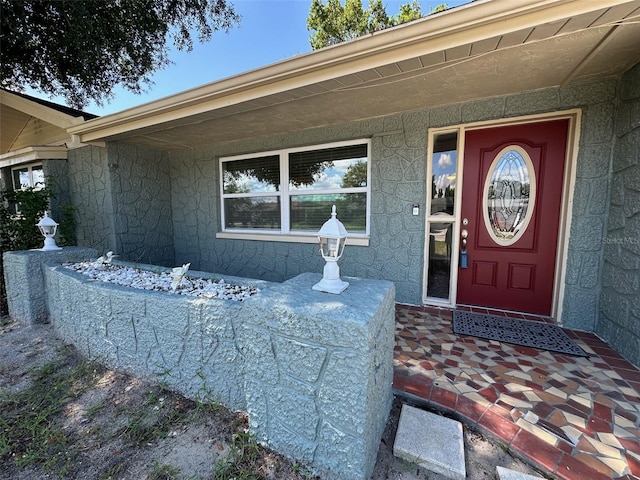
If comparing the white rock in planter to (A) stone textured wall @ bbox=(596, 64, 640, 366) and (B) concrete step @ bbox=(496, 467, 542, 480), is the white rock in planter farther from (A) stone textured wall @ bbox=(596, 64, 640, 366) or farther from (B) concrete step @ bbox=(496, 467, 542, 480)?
(A) stone textured wall @ bbox=(596, 64, 640, 366)

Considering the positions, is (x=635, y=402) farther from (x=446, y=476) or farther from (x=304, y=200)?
(x=304, y=200)

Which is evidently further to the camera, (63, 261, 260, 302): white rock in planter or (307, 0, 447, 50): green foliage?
(307, 0, 447, 50): green foliage

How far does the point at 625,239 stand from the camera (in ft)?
7.29

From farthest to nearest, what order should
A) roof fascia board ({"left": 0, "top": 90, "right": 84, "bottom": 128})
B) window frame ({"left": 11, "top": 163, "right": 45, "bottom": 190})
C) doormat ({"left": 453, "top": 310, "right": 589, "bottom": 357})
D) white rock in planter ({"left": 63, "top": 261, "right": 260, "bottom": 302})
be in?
A: window frame ({"left": 11, "top": 163, "right": 45, "bottom": 190}) < roof fascia board ({"left": 0, "top": 90, "right": 84, "bottom": 128}) < doormat ({"left": 453, "top": 310, "right": 589, "bottom": 357}) < white rock in planter ({"left": 63, "top": 261, "right": 260, "bottom": 302})

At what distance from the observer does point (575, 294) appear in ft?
8.66

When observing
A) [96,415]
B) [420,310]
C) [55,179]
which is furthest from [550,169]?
[55,179]

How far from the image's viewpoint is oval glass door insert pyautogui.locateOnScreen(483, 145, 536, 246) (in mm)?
2875

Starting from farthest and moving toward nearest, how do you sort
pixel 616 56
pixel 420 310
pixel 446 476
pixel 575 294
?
1. pixel 420 310
2. pixel 575 294
3. pixel 616 56
4. pixel 446 476

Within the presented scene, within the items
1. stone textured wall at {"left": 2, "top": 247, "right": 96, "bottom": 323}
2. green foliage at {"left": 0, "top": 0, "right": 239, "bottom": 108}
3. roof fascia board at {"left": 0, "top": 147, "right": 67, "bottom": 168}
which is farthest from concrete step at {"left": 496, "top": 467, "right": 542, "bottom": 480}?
green foliage at {"left": 0, "top": 0, "right": 239, "bottom": 108}

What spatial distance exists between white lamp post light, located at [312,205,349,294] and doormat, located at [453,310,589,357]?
5.76ft

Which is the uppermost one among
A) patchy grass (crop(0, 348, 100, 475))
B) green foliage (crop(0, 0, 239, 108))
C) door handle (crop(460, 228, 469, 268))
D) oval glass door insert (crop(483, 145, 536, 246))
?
green foliage (crop(0, 0, 239, 108))

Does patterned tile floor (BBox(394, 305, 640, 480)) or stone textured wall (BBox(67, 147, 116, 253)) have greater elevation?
stone textured wall (BBox(67, 147, 116, 253))

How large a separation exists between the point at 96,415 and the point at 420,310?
3.02 meters

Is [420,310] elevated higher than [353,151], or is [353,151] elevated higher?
[353,151]
